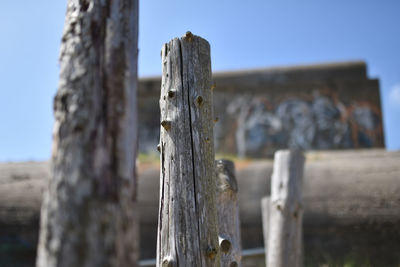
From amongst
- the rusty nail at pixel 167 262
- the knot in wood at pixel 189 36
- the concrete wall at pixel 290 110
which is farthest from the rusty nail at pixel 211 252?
the concrete wall at pixel 290 110

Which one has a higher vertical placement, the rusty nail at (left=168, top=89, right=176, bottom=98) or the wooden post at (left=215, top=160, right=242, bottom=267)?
the rusty nail at (left=168, top=89, right=176, bottom=98)

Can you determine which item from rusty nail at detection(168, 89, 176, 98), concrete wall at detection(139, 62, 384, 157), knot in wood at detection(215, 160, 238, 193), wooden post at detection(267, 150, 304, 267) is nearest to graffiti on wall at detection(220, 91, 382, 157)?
concrete wall at detection(139, 62, 384, 157)

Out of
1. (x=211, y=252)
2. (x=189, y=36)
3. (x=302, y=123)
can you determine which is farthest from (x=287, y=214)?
(x=302, y=123)

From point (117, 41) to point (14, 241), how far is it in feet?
19.2

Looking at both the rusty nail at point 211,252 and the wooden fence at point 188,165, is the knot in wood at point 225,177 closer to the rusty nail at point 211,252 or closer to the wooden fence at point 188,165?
the wooden fence at point 188,165

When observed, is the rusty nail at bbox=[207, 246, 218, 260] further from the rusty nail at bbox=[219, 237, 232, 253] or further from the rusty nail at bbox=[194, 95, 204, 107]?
the rusty nail at bbox=[194, 95, 204, 107]

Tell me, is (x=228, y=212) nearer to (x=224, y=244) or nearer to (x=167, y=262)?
(x=224, y=244)

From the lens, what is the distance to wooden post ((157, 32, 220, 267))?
2.49 meters

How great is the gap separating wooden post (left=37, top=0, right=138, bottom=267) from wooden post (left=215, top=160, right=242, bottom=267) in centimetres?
203

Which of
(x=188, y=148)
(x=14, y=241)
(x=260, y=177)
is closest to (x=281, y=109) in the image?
(x=260, y=177)

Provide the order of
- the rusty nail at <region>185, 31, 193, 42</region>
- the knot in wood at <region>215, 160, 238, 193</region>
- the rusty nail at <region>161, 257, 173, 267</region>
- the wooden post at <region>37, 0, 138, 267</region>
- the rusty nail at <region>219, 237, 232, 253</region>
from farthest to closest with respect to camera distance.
Result: the knot in wood at <region>215, 160, 238, 193</region> < the rusty nail at <region>219, 237, 232, 253</region> < the rusty nail at <region>185, 31, 193, 42</region> < the rusty nail at <region>161, 257, 173, 267</region> < the wooden post at <region>37, 0, 138, 267</region>

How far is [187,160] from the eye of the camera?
2.64m

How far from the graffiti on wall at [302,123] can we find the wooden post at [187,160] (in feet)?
23.3

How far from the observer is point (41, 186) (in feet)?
22.9
